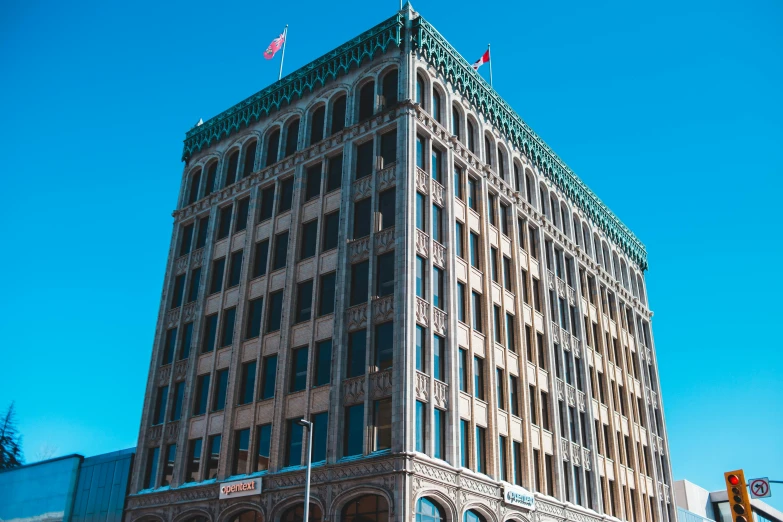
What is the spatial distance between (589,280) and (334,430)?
31.3m

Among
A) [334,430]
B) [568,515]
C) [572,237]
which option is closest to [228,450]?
[334,430]

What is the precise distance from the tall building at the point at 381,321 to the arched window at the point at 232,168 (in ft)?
0.64

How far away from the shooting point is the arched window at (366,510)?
105 ft

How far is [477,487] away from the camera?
118 ft

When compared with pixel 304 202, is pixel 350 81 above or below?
above

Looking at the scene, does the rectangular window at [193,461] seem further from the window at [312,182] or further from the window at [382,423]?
the window at [312,182]

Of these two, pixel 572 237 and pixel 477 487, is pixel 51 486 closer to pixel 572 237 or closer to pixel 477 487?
pixel 477 487

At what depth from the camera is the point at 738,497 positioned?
2222 cm

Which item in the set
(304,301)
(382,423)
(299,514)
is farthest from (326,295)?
(299,514)

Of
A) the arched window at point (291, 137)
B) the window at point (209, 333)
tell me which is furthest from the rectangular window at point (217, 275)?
the arched window at point (291, 137)

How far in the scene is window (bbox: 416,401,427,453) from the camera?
1331 inches

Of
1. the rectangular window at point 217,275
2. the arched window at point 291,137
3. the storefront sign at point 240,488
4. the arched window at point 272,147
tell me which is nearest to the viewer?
the storefront sign at point 240,488

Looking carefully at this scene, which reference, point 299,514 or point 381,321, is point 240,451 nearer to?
point 299,514

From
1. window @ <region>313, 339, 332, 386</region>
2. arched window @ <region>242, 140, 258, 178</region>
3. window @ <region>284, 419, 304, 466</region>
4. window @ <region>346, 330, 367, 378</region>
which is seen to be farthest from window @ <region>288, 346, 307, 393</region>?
arched window @ <region>242, 140, 258, 178</region>
